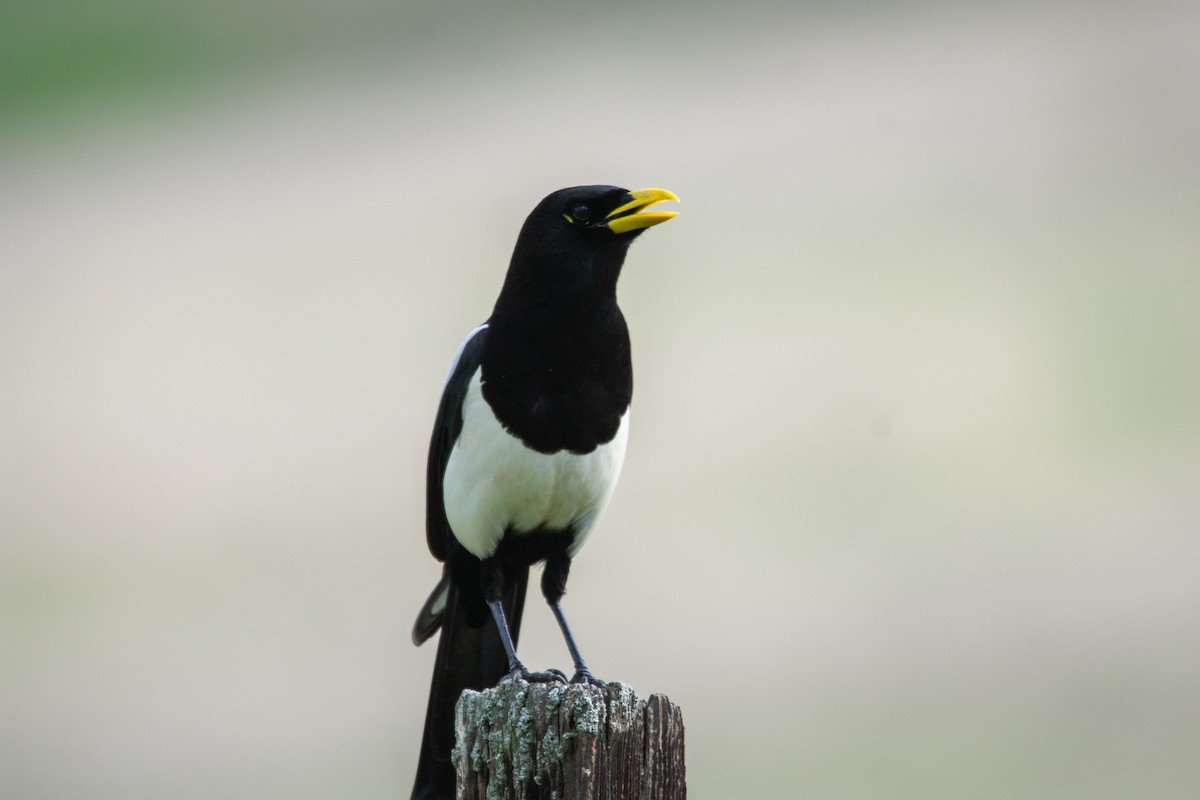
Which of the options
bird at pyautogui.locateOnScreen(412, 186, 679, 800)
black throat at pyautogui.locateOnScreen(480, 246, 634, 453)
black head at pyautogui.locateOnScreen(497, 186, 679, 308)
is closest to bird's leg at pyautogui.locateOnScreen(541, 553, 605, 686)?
bird at pyautogui.locateOnScreen(412, 186, 679, 800)

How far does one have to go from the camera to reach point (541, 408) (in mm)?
4707

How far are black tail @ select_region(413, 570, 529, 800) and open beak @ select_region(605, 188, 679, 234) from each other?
54.7 inches

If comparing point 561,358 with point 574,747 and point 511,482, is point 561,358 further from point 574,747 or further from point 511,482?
point 574,747

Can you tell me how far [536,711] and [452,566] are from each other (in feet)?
6.47

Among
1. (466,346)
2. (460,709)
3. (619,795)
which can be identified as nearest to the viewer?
(619,795)

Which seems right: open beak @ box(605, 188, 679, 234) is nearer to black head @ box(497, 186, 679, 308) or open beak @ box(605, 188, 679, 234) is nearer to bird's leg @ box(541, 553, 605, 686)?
black head @ box(497, 186, 679, 308)

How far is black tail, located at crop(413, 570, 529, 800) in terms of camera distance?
17.5 feet

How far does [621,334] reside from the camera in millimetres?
4828

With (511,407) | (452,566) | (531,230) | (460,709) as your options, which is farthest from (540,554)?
(460,709)

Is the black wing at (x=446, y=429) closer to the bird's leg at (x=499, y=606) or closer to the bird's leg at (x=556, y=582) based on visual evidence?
the bird's leg at (x=499, y=606)

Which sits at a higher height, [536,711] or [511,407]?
[511,407]

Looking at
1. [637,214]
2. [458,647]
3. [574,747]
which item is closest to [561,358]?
[637,214]

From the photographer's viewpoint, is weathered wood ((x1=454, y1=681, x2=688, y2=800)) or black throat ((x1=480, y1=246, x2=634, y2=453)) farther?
black throat ((x1=480, y1=246, x2=634, y2=453))

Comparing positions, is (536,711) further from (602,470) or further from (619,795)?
(602,470)
